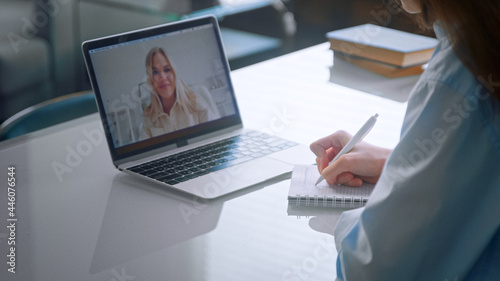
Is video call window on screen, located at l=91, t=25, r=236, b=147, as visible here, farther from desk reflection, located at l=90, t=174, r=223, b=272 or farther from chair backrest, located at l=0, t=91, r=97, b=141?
chair backrest, located at l=0, t=91, r=97, b=141

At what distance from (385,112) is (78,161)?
0.75m

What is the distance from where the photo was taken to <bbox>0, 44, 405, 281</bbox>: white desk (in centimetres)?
94

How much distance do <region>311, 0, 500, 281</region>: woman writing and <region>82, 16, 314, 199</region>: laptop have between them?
1.36 feet

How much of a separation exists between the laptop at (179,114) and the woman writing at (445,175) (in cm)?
42

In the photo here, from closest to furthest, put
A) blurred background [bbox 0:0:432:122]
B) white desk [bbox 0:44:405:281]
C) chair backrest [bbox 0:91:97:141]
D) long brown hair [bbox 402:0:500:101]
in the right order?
→ 1. long brown hair [bbox 402:0:500:101]
2. white desk [bbox 0:44:405:281]
3. chair backrest [bbox 0:91:97:141]
4. blurred background [bbox 0:0:432:122]

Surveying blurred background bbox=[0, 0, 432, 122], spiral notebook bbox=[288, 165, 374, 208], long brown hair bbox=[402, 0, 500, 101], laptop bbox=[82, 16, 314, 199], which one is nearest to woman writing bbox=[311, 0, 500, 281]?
long brown hair bbox=[402, 0, 500, 101]

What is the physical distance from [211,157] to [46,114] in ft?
1.79

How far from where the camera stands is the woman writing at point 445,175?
0.76 meters

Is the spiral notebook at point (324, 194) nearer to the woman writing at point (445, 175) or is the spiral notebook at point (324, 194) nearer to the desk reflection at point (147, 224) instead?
A: the desk reflection at point (147, 224)

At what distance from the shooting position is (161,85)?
4.37 feet

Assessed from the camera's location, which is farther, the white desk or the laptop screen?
the laptop screen

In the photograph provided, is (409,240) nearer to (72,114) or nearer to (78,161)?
(78,161)

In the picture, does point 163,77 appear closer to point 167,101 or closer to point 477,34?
point 167,101

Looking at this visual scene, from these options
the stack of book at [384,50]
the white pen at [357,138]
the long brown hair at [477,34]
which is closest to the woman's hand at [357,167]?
the white pen at [357,138]
